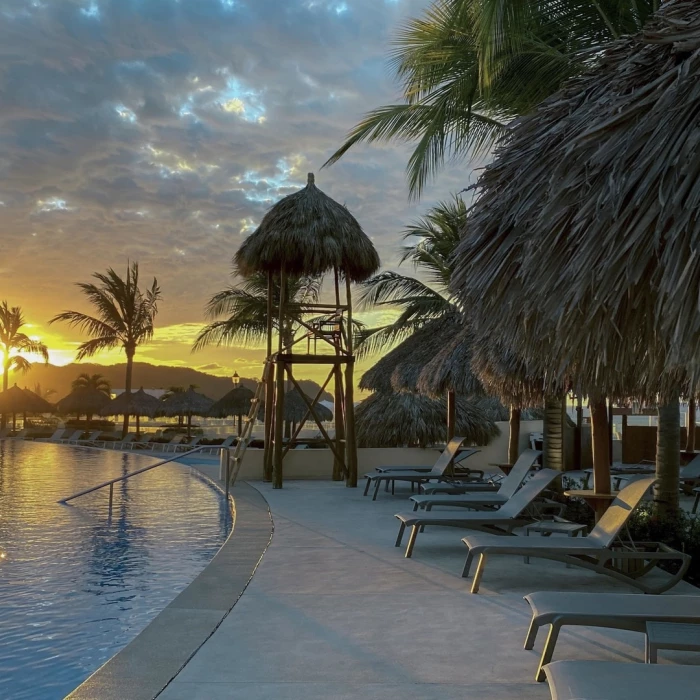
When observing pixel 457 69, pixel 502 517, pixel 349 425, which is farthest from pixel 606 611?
pixel 349 425

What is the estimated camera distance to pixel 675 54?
317 centimetres

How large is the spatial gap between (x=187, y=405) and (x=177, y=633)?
2849 cm

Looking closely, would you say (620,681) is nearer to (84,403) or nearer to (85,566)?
(85,566)

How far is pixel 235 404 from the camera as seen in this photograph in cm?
2872

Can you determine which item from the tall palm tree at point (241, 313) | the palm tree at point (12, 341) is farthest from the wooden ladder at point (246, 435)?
the palm tree at point (12, 341)

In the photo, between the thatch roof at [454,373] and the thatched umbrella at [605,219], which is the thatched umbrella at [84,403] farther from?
the thatched umbrella at [605,219]

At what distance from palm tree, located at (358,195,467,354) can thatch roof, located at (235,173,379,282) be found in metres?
4.11

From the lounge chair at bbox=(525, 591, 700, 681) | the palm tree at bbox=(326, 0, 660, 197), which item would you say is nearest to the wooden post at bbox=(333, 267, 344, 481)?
the palm tree at bbox=(326, 0, 660, 197)

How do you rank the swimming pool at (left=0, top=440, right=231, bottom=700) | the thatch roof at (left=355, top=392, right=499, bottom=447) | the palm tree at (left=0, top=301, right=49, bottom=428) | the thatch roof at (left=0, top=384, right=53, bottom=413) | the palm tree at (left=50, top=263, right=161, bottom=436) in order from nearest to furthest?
the swimming pool at (left=0, top=440, right=231, bottom=700) → the thatch roof at (left=355, top=392, right=499, bottom=447) → the palm tree at (left=50, top=263, right=161, bottom=436) → the thatch roof at (left=0, top=384, right=53, bottom=413) → the palm tree at (left=0, top=301, right=49, bottom=428)

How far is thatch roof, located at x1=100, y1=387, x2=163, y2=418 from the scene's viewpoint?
31.2 meters

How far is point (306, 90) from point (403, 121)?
16.5 ft

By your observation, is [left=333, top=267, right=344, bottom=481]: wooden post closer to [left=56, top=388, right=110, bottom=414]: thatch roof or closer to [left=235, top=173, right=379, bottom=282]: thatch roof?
[left=235, top=173, right=379, bottom=282]: thatch roof

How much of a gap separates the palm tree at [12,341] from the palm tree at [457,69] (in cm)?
3593

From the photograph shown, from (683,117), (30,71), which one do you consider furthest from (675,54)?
(30,71)
